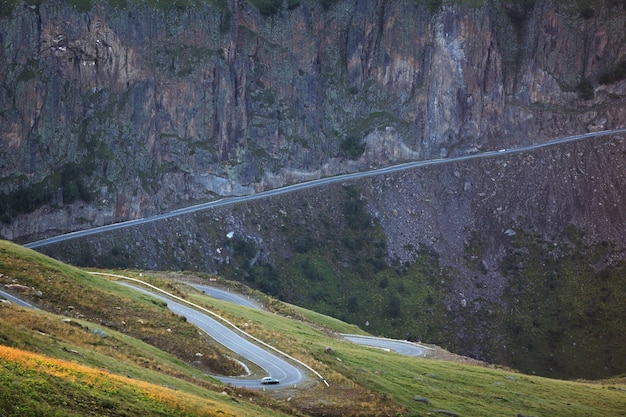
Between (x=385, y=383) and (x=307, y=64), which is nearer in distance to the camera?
(x=385, y=383)

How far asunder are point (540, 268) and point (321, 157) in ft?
110

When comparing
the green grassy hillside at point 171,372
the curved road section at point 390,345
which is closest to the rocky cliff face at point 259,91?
the curved road section at point 390,345

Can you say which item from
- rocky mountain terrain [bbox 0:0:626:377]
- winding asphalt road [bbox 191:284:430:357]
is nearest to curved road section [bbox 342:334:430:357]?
winding asphalt road [bbox 191:284:430:357]

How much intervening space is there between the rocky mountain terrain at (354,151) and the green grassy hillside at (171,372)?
40018 mm

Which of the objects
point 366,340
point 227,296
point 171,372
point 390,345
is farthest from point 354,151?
point 171,372

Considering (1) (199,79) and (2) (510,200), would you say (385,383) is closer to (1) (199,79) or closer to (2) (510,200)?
(1) (199,79)

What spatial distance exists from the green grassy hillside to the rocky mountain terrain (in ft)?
131

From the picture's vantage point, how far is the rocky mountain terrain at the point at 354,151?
367ft

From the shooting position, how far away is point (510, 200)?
143750mm

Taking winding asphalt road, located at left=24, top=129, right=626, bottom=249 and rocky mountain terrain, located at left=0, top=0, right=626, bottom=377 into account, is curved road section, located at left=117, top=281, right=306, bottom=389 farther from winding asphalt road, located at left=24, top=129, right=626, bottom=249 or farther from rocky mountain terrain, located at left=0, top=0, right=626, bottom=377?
rocky mountain terrain, located at left=0, top=0, right=626, bottom=377

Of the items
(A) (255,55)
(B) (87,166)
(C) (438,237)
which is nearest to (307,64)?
(A) (255,55)

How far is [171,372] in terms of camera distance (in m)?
49.0

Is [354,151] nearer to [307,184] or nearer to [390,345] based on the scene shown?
[307,184]

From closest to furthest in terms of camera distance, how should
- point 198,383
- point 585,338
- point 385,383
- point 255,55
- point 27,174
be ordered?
point 198,383 < point 385,383 < point 27,174 < point 585,338 < point 255,55
